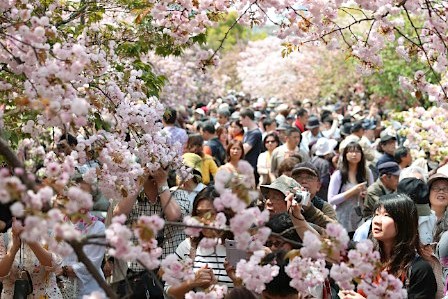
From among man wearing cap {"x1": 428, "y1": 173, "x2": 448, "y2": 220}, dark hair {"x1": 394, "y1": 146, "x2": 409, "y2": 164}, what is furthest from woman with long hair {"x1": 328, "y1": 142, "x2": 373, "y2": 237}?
man wearing cap {"x1": 428, "y1": 173, "x2": 448, "y2": 220}

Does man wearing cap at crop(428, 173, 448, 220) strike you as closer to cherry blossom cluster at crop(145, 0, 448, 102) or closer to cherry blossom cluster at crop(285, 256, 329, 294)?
cherry blossom cluster at crop(145, 0, 448, 102)

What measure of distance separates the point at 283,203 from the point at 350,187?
3.24m

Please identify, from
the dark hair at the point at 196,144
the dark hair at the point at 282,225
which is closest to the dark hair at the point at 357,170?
the dark hair at the point at 196,144

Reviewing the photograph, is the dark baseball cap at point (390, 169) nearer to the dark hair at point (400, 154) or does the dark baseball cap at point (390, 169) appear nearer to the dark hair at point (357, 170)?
the dark hair at point (357, 170)

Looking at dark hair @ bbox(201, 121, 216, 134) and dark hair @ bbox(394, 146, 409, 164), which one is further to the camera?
dark hair @ bbox(201, 121, 216, 134)

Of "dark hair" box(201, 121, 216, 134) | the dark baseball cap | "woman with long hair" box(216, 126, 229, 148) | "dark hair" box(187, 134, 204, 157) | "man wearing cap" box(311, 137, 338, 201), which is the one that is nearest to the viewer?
the dark baseball cap

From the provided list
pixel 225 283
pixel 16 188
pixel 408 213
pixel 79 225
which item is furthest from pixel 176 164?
pixel 16 188

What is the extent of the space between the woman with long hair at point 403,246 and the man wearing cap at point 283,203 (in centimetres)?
99

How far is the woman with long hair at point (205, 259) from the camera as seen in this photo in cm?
518

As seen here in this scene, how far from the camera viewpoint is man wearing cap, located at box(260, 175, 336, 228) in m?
6.56

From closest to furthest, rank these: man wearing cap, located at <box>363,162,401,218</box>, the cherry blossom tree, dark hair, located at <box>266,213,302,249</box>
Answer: the cherry blossom tree
dark hair, located at <box>266,213,302,249</box>
man wearing cap, located at <box>363,162,401,218</box>

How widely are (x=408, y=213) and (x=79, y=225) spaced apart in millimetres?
2206

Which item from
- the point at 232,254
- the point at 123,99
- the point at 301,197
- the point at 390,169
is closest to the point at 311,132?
the point at 390,169

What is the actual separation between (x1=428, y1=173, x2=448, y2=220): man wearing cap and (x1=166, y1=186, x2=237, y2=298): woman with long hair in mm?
2435
